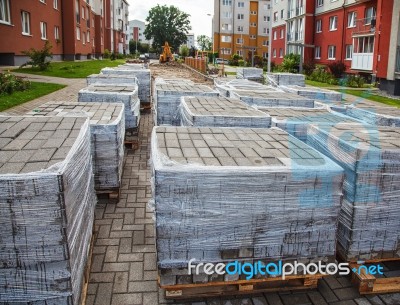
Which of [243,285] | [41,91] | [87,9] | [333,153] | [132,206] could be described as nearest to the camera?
[243,285]

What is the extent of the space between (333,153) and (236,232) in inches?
62.2

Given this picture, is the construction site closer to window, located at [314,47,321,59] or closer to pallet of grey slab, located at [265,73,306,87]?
pallet of grey slab, located at [265,73,306,87]

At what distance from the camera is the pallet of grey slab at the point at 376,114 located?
637 cm

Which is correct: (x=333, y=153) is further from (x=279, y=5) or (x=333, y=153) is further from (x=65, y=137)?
(x=279, y=5)

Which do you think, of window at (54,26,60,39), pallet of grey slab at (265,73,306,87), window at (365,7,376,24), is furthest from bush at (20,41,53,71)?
window at (365,7,376,24)

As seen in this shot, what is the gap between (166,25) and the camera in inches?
3536

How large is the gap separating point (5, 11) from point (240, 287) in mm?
23974

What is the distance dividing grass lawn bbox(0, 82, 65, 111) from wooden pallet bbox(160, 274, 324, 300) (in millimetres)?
9817

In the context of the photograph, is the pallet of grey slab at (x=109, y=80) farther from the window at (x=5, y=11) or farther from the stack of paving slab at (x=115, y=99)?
the window at (x=5, y=11)

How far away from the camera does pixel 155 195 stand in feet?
10.6


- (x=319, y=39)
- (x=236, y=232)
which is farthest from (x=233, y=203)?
(x=319, y=39)

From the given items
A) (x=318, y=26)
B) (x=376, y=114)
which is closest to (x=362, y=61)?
(x=318, y=26)

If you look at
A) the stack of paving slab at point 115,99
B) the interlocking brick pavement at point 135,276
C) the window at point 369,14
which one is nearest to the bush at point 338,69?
the window at point 369,14

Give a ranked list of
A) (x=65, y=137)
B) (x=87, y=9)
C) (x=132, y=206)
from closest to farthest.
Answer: (x=65, y=137)
(x=132, y=206)
(x=87, y=9)
